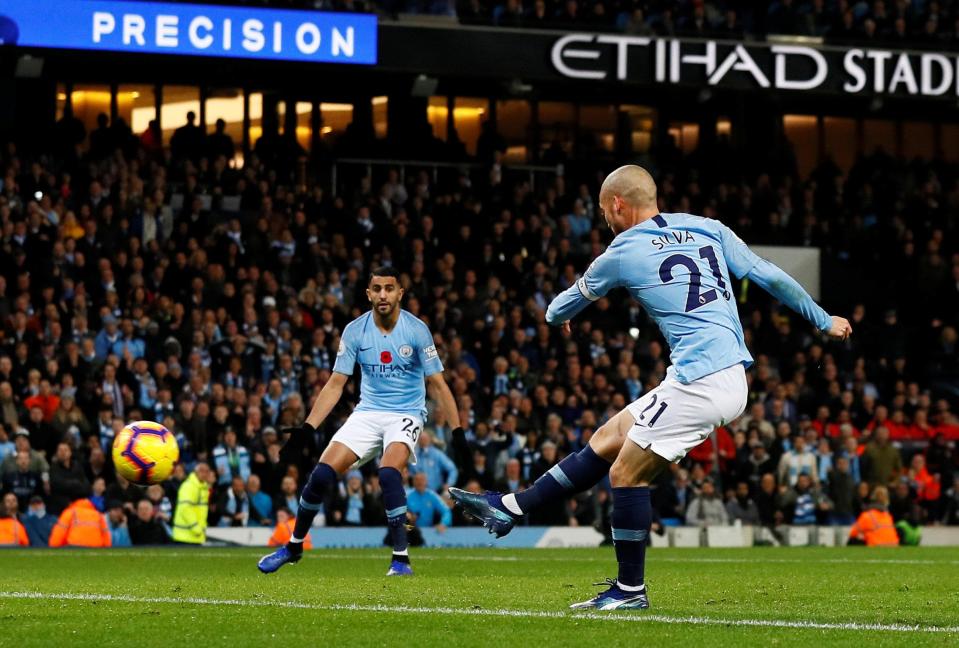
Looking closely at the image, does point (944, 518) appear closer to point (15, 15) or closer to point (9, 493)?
point (9, 493)

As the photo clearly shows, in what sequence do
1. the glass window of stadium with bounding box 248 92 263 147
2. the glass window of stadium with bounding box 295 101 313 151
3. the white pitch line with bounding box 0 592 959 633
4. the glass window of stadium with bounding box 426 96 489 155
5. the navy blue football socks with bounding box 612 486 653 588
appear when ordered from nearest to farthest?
the white pitch line with bounding box 0 592 959 633 → the navy blue football socks with bounding box 612 486 653 588 → the glass window of stadium with bounding box 248 92 263 147 → the glass window of stadium with bounding box 295 101 313 151 → the glass window of stadium with bounding box 426 96 489 155

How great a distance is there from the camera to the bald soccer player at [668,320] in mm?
7586

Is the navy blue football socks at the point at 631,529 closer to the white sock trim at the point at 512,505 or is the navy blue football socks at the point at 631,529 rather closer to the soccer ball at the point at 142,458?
the white sock trim at the point at 512,505

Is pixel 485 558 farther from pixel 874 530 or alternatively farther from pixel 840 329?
pixel 840 329

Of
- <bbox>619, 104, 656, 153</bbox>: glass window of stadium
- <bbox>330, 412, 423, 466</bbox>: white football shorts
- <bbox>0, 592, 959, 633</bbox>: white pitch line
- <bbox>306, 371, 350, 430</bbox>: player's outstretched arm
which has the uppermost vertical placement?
<bbox>619, 104, 656, 153</bbox>: glass window of stadium

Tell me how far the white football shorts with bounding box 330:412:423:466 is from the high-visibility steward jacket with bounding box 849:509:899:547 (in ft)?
36.7

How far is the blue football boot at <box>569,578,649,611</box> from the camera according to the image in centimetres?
761

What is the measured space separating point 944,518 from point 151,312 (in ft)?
36.7

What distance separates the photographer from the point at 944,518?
22984 mm

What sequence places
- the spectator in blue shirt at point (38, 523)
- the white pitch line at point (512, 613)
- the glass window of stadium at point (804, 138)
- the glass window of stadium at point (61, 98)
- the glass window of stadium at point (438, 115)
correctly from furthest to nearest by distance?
the glass window of stadium at point (804, 138) < the glass window of stadium at point (438, 115) < the glass window of stadium at point (61, 98) < the spectator in blue shirt at point (38, 523) < the white pitch line at point (512, 613)

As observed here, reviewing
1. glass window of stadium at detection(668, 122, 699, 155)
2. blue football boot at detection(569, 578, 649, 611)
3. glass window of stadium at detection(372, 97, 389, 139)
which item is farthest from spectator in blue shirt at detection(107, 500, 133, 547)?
glass window of stadium at detection(668, 122, 699, 155)

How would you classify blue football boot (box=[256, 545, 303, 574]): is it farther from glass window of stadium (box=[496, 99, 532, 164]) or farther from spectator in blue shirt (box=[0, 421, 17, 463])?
glass window of stadium (box=[496, 99, 532, 164])

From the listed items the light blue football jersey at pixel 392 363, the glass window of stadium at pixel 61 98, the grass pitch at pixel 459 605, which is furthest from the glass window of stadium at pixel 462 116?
the light blue football jersey at pixel 392 363

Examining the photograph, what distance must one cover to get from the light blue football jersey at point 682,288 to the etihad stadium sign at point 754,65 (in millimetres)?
18721
